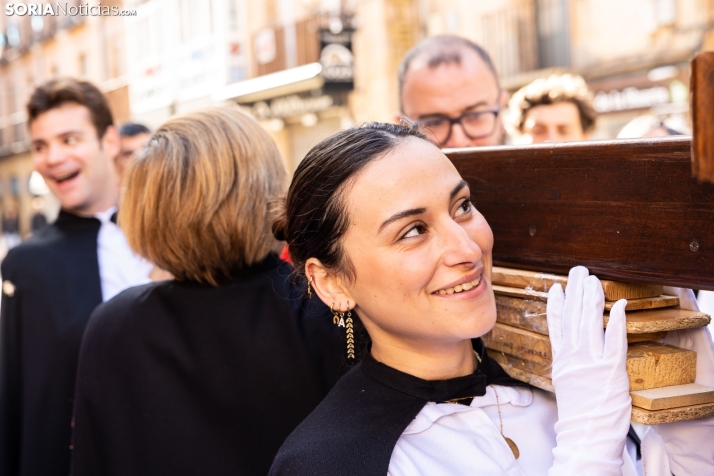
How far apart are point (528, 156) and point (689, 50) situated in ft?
26.3

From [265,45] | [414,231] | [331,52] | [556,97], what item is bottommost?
[414,231]

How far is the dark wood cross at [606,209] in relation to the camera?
116cm

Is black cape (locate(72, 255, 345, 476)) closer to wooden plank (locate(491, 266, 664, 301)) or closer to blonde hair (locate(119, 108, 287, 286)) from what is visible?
blonde hair (locate(119, 108, 287, 286))

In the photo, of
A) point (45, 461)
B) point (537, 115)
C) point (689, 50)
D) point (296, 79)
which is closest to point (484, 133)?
point (537, 115)

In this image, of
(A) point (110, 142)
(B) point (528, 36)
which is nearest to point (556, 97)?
(A) point (110, 142)

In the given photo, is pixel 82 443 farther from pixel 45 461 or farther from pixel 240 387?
pixel 45 461

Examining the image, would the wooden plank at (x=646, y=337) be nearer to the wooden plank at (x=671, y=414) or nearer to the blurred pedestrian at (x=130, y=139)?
the wooden plank at (x=671, y=414)

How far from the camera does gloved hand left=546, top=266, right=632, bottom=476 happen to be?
1287 mm

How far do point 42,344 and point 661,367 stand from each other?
7.39ft

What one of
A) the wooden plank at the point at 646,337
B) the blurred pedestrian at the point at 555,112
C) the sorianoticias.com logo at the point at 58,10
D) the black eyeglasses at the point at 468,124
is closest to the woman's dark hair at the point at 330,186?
the wooden plank at the point at 646,337

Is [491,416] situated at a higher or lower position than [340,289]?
lower

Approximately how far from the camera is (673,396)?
4.01 feet

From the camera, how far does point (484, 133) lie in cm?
273

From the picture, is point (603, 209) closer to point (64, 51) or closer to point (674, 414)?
point (674, 414)
